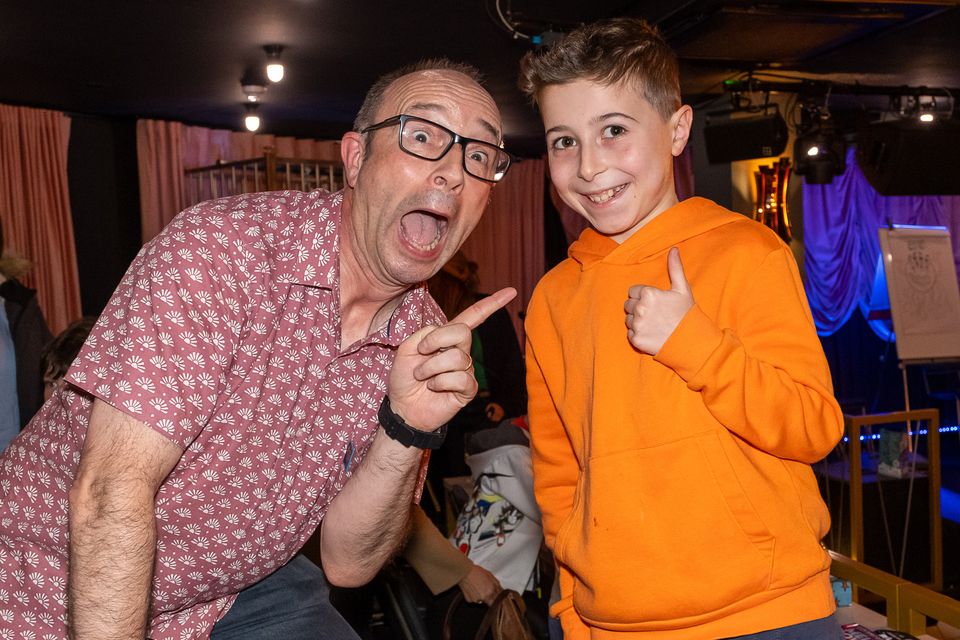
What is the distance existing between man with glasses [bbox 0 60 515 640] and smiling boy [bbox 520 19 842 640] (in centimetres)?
25

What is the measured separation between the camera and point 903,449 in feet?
18.5

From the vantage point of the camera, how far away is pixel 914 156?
7.94m

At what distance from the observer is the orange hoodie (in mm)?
1516

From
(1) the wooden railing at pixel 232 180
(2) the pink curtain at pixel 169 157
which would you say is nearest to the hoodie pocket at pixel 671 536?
(1) the wooden railing at pixel 232 180

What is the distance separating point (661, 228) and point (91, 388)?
3.68ft

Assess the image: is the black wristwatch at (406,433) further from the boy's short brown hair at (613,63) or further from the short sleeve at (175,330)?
the boy's short brown hair at (613,63)

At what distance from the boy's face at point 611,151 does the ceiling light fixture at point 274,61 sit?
528cm

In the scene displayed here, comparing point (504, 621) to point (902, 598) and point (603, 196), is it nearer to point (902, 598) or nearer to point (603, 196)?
point (902, 598)

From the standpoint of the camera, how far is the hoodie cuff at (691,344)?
1.50 meters

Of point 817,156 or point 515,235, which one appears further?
point 515,235

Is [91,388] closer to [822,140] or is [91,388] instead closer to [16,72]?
[16,72]

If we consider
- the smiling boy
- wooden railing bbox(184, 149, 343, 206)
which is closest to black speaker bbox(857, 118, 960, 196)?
wooden railing bbox(184, 149, 343, 206)

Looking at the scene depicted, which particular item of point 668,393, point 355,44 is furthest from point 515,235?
point 668,393

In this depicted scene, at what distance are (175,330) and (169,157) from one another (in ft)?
27.3
